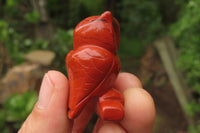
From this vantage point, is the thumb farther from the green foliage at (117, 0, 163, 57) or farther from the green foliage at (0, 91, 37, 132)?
the green foliage at (117, 0, 163, 57)

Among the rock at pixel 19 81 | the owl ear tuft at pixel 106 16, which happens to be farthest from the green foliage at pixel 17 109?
the owl ear tuft at pixel 106 16

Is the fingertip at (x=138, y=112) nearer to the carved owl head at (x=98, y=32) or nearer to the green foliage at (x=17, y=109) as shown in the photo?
the carved owl head at (x=98, y=32)

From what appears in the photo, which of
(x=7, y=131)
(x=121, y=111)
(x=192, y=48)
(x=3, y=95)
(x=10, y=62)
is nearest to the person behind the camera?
(x=121, y=111)

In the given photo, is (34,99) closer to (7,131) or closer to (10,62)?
(7,131)

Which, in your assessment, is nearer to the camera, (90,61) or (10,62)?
(90,61)

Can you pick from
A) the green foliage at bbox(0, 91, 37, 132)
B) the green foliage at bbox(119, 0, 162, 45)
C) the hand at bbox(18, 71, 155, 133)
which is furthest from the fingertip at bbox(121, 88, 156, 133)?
the green foliage at bbox(119, 0, 162, 45)

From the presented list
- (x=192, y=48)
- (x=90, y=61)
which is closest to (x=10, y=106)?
(x=90, y=61)

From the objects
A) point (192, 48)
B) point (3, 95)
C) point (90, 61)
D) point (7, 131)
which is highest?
point (90, 61)
